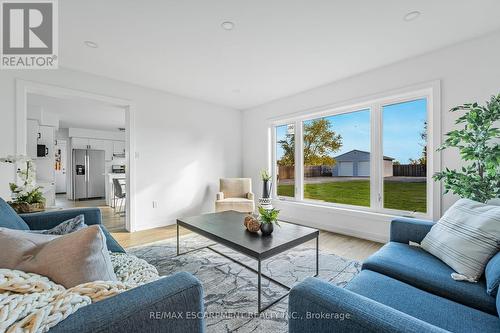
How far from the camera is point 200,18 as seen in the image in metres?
2.07

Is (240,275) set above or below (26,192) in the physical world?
below

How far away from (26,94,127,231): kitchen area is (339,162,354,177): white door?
4.44 m

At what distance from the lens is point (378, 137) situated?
326 centimetres

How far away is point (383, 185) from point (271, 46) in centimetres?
247

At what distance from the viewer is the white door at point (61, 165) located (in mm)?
7852

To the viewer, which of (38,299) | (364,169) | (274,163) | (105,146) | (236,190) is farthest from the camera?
(105,146)

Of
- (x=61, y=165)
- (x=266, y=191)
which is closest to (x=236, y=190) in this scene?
(x=266, y=191)

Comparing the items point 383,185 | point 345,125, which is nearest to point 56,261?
point 383,185

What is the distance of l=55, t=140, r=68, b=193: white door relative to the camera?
7.85 metres

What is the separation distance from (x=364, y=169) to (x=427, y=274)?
2404 millimetres

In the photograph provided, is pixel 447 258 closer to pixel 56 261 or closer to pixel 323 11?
pixel 56 261

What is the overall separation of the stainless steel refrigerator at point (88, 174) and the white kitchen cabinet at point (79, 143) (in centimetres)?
10

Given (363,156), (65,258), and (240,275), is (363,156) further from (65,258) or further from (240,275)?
(65,258)

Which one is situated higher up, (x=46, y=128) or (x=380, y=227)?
(x=46, y=128)
